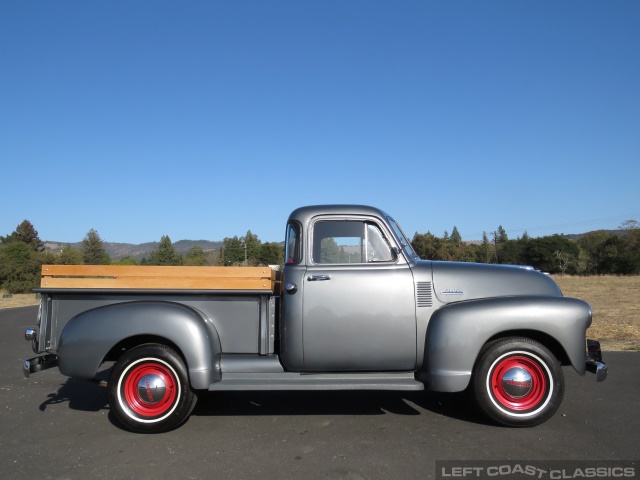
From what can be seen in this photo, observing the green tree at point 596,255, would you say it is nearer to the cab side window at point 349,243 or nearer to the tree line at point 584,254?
the tree line at point 584,254

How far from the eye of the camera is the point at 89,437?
4168mm

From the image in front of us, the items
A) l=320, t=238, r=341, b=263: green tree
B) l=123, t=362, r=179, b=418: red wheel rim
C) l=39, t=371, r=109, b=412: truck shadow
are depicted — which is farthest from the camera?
l=39, t=371, r=109, b=412: truck shadow

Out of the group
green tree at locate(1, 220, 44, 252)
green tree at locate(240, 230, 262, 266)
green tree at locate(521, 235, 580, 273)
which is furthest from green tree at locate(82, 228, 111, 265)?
green tree at locate(521, 235, 580, 273)

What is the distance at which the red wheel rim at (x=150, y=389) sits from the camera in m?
4.31

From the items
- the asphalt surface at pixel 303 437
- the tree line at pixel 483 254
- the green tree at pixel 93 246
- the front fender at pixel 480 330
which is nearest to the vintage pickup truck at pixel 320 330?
the front fender at pixel 480 330

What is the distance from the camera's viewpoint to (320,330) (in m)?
4.37

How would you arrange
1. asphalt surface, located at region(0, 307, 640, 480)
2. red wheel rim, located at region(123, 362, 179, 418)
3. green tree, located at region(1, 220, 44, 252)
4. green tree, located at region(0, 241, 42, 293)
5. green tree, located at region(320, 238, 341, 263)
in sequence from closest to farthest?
asphalt surface, located at region(0, 307, 640, 480), red wheel rim, located at region(123, 362, 179, 418), green tree, located at region(320, 238, 341, 263), green tree, located at region(0, 241, 42, 293), green tree, located at region(1, 220, 44, 252)

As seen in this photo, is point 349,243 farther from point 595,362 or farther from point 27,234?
point 27,234

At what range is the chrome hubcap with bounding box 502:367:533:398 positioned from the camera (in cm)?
425

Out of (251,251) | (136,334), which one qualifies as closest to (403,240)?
(136,334)

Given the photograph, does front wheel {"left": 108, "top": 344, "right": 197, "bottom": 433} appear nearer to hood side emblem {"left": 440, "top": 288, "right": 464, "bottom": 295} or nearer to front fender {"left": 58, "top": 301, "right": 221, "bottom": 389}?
front fender {"left": 58, "top": 301, "right": 221, "bottom": 389}

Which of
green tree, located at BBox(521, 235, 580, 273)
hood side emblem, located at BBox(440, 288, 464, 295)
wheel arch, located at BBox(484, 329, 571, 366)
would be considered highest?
green tree, located at BBox(521, 235, 580, 273)

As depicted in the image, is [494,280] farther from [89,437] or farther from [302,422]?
[89,437]

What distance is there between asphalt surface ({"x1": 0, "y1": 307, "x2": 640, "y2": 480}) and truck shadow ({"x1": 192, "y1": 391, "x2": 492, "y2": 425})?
0.01 metres
